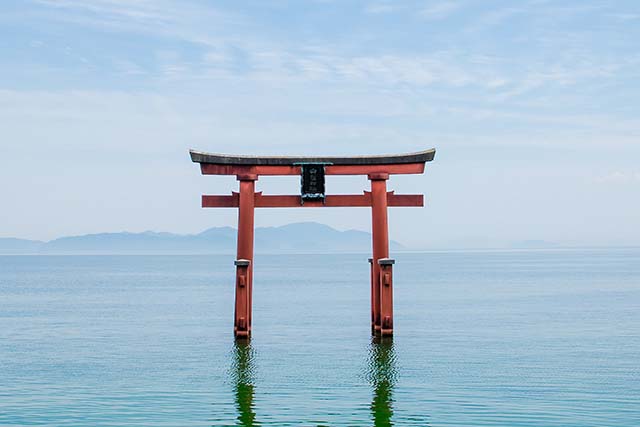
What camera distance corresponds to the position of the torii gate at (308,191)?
19.4m

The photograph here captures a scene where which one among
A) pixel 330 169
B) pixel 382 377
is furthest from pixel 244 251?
pixel 382 377

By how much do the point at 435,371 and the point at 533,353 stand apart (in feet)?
13.0

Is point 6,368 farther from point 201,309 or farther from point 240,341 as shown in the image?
point 201,309

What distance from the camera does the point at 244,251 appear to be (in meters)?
19.3

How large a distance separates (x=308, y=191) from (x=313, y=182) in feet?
0.81

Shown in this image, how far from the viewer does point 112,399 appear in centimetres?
1430

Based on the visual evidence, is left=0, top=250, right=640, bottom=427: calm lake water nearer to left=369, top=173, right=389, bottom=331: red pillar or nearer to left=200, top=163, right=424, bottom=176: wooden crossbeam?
left=369, top=173, right=389, bottom=331: red pillar

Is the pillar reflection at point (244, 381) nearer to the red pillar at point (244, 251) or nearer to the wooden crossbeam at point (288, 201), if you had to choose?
the red pillar at point (244, 251)

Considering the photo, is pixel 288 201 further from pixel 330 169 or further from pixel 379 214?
pixel 379 214

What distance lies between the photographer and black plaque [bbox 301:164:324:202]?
19.6 metres

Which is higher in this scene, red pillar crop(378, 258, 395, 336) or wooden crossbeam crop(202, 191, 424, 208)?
wooden crossbeam crop(202, 191, 424, 208)

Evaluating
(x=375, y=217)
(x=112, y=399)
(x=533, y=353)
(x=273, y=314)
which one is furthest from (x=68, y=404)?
(x=273, y=314)

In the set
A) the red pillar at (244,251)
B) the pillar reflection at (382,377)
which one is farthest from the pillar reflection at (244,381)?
the pillar reflection at (382,377)

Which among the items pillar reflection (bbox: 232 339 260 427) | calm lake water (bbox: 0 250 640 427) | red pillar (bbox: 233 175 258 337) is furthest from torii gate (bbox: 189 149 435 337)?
calm lake water (bbox: 0 250 640 427)
